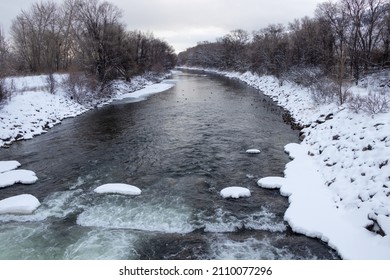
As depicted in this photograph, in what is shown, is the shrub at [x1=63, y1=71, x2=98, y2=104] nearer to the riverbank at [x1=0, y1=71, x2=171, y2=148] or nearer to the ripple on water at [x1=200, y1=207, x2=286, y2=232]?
the riverbank at [x1=0, y1=71, x2=171, y2=148]

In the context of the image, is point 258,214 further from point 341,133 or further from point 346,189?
point 341,133

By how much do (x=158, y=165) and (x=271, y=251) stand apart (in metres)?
6.93

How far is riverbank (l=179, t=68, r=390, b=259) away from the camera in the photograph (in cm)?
741

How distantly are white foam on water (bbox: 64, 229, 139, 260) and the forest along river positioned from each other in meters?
0.03

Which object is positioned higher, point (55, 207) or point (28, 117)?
point (28, 117)

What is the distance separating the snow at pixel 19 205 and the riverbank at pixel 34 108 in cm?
822

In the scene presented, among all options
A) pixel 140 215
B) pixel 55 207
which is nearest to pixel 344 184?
pixel 140 215

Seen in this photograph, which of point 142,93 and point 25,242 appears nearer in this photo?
point 25,242

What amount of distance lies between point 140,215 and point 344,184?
688 centimetres

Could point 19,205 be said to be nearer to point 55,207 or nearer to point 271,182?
point 55,207

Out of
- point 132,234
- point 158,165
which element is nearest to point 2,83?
point 158,165

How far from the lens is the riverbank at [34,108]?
18266mm

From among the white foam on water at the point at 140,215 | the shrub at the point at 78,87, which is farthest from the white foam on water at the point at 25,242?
the shrub at the point at 78,87

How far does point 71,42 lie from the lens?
43.3 m
